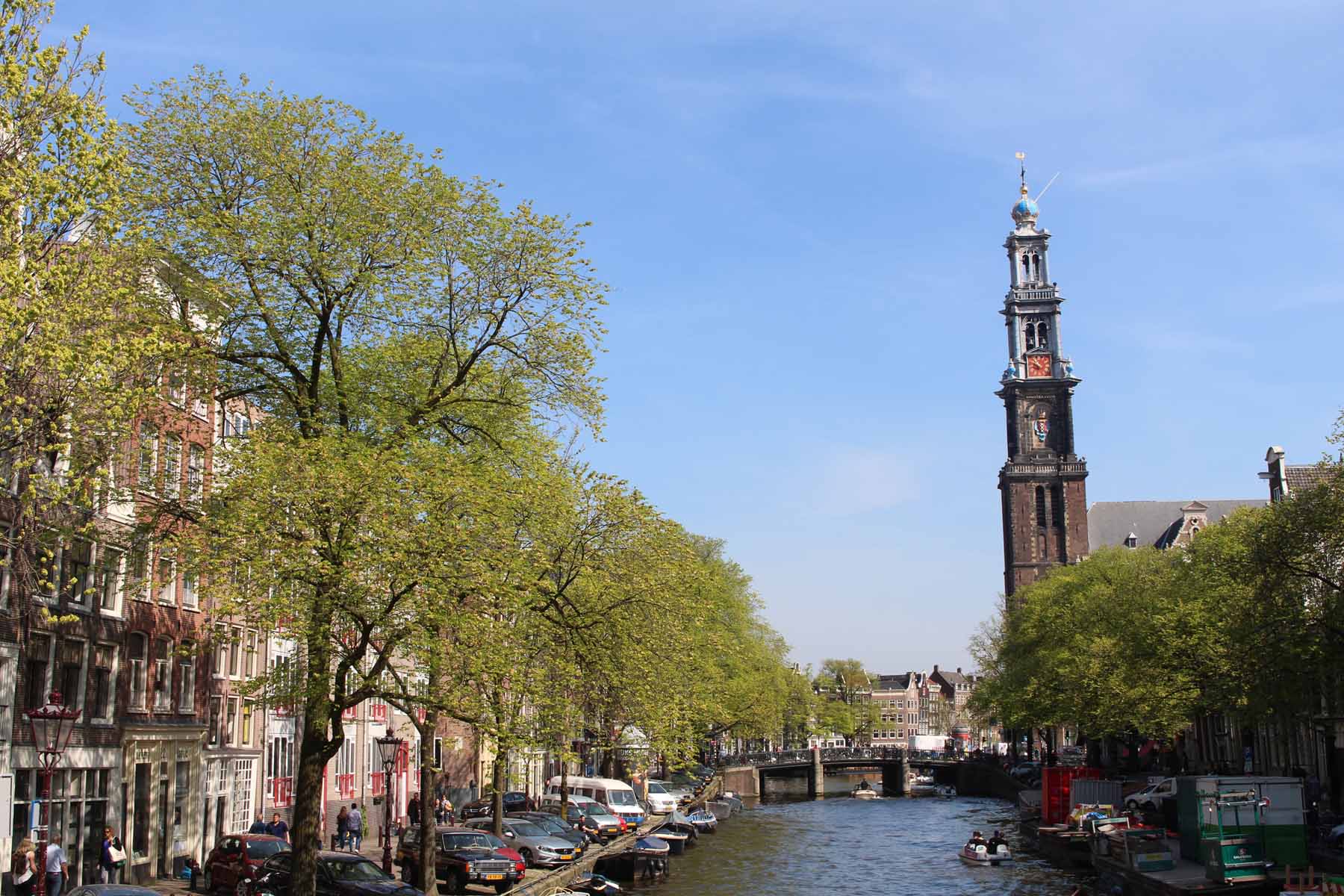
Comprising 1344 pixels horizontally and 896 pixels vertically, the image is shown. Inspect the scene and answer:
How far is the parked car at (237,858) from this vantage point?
3488cm

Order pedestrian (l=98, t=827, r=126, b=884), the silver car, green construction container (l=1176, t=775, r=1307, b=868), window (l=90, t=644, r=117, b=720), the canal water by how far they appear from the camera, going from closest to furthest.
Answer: pedestrian (l=98, t=827, r=126, b=884) → window (l=90, t=644, r=117, b=720) → green construction container (l=1176, t=775, r=1307, b=868) → the silver car → the canal water

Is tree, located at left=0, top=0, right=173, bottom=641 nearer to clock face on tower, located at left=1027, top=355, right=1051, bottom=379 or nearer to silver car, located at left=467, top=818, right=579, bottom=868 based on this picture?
silver car, located at left=467, top=818, right=579, bottom=868

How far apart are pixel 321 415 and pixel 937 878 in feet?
126

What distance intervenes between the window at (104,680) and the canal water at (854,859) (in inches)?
861

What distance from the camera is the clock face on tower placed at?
145750 mm

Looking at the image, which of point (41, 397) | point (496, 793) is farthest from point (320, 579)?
point (496, 793)

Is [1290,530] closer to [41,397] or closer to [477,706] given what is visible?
[477,706]

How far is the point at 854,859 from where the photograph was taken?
66.1 metres

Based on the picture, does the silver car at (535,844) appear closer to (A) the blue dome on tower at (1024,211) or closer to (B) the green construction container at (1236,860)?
(B) the green construction container at (1236,860)

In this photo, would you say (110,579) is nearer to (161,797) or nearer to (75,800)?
(75,800)

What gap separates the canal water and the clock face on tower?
5664cm

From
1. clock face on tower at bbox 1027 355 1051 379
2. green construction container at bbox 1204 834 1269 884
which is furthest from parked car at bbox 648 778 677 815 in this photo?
clock face on tower at bbox 1027 355 1051 379

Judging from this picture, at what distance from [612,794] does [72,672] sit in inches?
1410

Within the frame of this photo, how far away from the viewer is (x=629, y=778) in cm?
8288
